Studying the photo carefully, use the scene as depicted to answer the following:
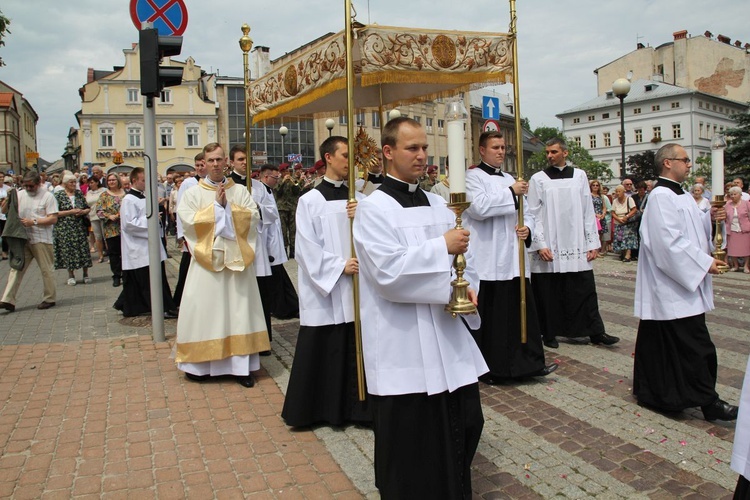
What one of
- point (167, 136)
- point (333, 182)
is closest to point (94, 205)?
point (333, 182)

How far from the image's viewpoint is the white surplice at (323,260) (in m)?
4.53

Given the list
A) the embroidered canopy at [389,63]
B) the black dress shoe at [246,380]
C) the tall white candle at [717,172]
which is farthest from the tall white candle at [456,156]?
the black dress shoe at [246,380]

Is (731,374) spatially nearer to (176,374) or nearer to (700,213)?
(700,213)

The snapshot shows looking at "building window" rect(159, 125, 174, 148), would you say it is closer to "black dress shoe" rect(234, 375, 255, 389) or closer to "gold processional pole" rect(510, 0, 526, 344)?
"black dress shoe" rect(234, 375, 255, 389)

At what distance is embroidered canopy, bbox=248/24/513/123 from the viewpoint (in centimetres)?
462

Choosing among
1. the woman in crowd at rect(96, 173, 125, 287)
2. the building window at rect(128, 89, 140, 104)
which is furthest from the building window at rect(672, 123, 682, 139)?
the woman in crowd at rect(96, 173, 125, 287)

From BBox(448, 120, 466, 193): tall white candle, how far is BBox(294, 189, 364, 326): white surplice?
69.5 inches

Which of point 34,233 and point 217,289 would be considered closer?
point 217,289

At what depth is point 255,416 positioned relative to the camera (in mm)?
4844

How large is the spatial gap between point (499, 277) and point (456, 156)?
2881 millimetres

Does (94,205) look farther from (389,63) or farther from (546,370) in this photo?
(546,370)

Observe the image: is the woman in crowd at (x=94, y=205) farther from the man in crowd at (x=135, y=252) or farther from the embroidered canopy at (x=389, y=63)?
the embroidered canopy at (x=389, y=63)

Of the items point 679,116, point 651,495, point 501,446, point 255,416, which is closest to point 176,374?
point 255,416

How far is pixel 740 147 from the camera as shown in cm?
3131
